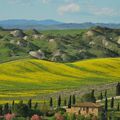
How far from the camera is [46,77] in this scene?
165m

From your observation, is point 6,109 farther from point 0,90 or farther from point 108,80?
point 108,80

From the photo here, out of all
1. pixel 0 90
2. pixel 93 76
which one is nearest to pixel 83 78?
pixel 93 76

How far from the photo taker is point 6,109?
95.0 metres

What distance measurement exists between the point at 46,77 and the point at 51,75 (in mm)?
4850

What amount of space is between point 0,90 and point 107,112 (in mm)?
40700

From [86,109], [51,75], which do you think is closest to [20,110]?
[86,109]

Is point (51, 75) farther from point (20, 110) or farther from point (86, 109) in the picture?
point (20, 110)

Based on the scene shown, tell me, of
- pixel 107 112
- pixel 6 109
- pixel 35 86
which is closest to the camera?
pixel 6 109

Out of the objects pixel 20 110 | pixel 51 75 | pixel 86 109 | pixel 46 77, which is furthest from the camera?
pixel 51 75

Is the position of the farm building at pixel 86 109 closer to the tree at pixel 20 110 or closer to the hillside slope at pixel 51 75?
the tree at pixel 20 110

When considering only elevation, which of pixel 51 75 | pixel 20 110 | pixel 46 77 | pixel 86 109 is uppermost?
pixel 20 110

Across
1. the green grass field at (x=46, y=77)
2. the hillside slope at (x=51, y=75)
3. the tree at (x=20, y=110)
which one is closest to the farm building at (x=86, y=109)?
the tree at (x=20, y=110)

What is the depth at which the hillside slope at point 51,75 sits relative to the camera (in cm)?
15001

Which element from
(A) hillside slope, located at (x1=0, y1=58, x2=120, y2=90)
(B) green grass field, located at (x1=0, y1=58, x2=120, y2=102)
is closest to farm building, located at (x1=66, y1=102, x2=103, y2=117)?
(B) green grass field, located at (x1=0, y1=58, x2=120, y2=102)
